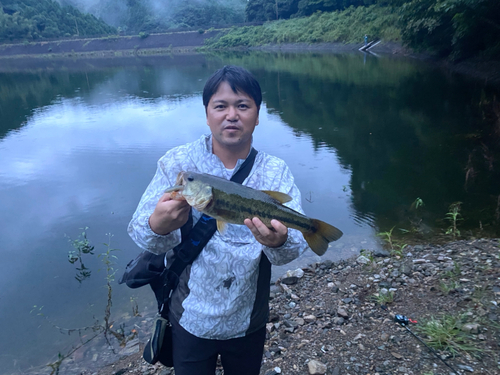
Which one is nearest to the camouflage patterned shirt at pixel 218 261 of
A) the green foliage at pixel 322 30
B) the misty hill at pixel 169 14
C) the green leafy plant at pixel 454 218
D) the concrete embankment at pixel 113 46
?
the green leafy plant at pixel 454 218

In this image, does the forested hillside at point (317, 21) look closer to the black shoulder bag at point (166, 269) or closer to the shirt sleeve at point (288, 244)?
the shirt sleeve at point (288, 244)

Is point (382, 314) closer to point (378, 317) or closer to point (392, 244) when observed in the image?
point (378, 317)

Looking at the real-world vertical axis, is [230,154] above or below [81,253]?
above

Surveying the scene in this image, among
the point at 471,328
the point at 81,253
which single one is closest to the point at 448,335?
the point at 471,328

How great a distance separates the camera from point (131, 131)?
15289mm

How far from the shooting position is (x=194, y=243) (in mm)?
2133

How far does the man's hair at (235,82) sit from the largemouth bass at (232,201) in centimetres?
66

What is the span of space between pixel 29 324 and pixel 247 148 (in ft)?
17.2

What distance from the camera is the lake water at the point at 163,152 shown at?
5980 mm

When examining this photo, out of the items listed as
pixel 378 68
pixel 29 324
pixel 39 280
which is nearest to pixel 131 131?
pixel 39 280

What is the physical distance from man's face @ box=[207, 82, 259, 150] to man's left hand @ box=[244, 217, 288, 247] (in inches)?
23.2

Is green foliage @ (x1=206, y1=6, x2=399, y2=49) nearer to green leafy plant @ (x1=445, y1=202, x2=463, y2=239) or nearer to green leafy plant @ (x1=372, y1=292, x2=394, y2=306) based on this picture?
green leafy plant @ (x1=445, y1=202, x2=463, y2=239)

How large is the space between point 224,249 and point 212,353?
29.1 inches

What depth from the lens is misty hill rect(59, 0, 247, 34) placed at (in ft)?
378
